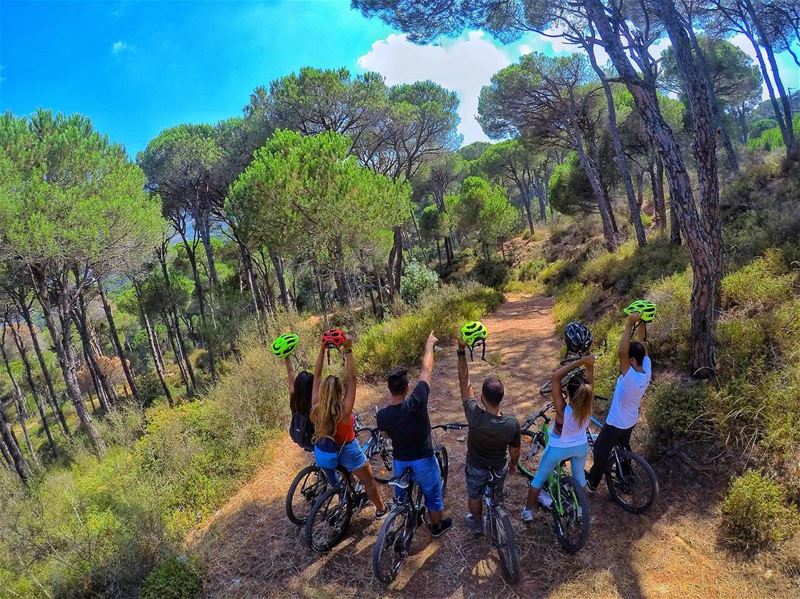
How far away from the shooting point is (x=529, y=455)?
13.7ft

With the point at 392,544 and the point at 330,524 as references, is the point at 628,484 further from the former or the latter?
the point at 330,524

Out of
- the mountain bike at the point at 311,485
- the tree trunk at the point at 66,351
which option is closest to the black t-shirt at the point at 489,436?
the mountain bike at the point at 311,485

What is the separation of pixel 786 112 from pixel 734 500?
18.0 m

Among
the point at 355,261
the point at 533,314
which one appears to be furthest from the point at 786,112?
the point at 355,261

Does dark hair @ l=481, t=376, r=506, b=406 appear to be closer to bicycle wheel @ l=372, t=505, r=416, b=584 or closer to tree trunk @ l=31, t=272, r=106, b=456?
bicycle wheel @ l=372, t=505, r=416, b=584

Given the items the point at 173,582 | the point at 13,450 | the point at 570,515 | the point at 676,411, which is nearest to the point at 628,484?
the point at 570,515

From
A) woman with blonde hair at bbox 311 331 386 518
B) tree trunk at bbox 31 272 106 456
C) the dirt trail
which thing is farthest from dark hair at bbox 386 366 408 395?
tree trunk at bbox 31 272 106 456

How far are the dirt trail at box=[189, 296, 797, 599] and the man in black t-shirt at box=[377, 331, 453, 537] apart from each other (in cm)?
81

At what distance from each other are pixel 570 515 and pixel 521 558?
1.89 feet

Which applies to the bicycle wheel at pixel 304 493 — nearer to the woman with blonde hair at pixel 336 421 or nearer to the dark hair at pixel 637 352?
the woman with blonde hair at pixel 336 421

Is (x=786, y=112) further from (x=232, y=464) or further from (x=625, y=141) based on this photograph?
(x=232, y=464)

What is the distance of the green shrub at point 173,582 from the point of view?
3787 millimetres

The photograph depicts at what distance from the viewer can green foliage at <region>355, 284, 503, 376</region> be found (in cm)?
911

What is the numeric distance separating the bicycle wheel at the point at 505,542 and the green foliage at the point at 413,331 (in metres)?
5.69
